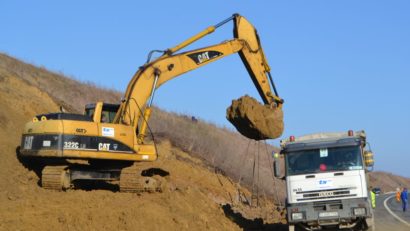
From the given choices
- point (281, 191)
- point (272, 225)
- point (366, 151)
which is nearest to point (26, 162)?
point (272, 225)

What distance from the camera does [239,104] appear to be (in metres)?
19.4

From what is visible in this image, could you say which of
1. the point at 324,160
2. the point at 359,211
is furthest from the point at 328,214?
the point at 324,160

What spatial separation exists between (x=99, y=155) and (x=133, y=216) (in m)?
2.69

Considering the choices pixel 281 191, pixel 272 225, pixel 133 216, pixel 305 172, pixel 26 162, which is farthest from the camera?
pixel 281 191

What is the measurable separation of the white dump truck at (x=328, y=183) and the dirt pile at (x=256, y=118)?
8.41 ft

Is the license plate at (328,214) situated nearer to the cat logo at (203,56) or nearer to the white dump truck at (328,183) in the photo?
the white dump truck at (328,183)

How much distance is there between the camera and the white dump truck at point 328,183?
15562mm

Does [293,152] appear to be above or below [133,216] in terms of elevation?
above

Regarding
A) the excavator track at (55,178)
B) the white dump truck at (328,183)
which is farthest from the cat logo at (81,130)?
the white dump truck at (328,183)

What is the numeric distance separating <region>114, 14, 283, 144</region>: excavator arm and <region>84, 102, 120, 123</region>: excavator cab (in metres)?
0.57

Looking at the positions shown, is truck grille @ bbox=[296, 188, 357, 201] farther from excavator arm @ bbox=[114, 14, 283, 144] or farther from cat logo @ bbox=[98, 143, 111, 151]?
cat logo @ bbox=[98, 143, 111, 151]

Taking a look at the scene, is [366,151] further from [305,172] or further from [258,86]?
[258,86]

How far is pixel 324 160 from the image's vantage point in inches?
640

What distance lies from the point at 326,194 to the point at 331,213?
540 millimetres
